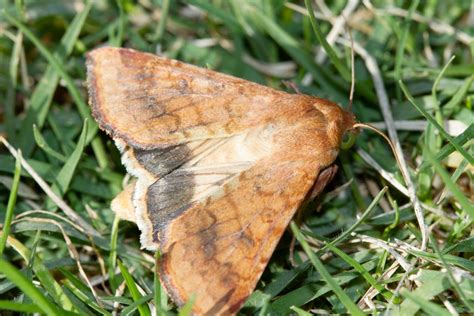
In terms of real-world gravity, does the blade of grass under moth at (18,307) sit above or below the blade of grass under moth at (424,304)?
below

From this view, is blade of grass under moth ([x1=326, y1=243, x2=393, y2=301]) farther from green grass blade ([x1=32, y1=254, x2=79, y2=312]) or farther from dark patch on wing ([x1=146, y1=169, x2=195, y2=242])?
green grass blade ([x1=32, y1=254, x2=79, y2=312])

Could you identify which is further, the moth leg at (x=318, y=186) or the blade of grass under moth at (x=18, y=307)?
the moth leg at (x=318, y=186)

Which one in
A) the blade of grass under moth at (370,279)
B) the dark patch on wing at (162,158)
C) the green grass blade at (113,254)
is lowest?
the green grass blade at (113,254)

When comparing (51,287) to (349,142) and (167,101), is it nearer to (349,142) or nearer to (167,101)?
(167,101)

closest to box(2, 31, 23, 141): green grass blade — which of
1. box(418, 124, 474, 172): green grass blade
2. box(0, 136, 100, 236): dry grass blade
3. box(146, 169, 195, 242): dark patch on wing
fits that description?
box(0, 136, 100, 236): dry grass blade

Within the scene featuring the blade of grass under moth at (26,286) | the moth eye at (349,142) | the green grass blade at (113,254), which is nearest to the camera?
the blade of grass under moth at (26,286)

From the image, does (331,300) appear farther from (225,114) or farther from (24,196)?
(24,196)

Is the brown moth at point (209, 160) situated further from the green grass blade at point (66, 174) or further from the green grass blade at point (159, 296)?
the green grass blade at point (66, 174)

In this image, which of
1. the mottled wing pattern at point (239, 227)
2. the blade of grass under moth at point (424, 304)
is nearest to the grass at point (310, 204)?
the blade of grass under moth at point (424, 304)
